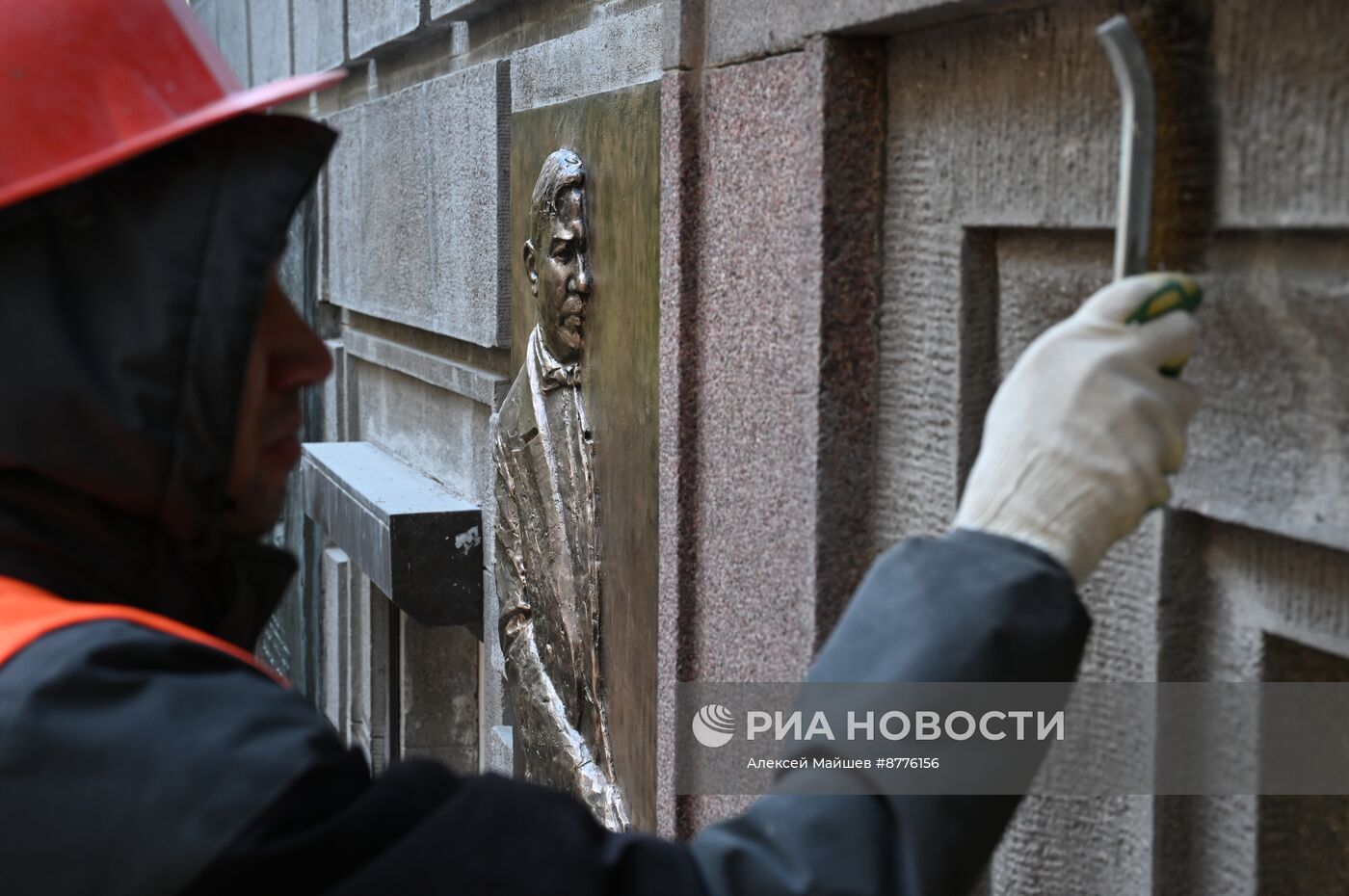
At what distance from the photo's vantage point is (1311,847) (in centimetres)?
194

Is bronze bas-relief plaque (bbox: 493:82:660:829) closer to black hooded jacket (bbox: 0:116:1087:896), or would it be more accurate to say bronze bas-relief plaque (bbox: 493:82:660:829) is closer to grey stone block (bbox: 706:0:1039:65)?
grey stone block (bbox: 706:0:1039:65)

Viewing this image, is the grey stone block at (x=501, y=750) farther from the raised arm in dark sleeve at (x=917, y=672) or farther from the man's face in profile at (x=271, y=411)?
the raised arm in dark sleeve at (x=917, y=672)

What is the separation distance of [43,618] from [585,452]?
8.11ft

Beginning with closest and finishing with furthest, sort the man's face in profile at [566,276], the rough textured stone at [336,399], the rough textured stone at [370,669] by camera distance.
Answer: the man's face in profile at [566,276]
the rough textured stone at [370,669]
the rough textured stone at [336,399]

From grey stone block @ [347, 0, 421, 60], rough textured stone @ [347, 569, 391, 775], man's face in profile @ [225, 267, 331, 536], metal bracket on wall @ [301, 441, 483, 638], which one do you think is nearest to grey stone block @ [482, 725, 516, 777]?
metal bracket on wall @ [301, 441, 483, 638]

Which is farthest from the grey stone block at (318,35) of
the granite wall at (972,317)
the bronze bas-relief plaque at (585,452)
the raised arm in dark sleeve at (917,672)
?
the raised arm in dark sleeve at (917,672)

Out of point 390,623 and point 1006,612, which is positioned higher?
point 1006,612

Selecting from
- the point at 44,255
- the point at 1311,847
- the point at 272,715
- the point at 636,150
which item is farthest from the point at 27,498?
the point at 636,150

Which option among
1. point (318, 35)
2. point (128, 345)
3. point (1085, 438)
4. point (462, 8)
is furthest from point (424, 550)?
point (1085, 438)

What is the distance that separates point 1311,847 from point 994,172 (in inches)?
38.3

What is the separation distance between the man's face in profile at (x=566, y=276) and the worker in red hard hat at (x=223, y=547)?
6.65 ft

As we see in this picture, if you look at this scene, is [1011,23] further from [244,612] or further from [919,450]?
[244,612]

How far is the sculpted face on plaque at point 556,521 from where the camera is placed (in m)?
3.79

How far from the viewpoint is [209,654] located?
4.57 feet
